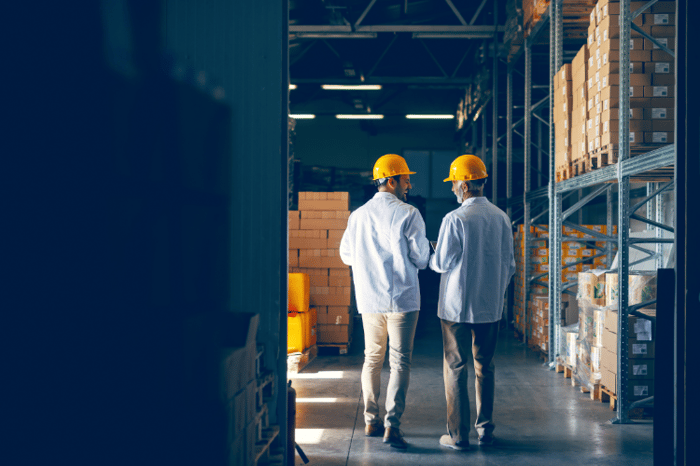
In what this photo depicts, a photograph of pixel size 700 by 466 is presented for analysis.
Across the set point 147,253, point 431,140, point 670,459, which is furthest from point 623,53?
point 431,140

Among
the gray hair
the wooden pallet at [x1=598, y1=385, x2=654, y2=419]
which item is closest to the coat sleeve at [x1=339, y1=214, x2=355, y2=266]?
the gray hair

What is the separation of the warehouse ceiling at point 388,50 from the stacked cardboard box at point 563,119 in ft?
12.5

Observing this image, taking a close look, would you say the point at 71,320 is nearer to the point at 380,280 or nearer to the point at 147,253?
the point at 147,253

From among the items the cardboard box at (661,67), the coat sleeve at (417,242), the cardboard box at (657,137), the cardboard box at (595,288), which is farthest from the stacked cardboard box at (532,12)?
the coat sleeve at (417,242)

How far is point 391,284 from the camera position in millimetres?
3963

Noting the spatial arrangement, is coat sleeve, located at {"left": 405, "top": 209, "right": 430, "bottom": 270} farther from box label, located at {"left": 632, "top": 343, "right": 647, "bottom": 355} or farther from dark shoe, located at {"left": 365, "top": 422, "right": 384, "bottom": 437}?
box label, located at {"left": 632, "top": 343, "right": 647, "bottom": 355}

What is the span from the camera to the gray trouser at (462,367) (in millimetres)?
3855

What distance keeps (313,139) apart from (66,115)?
17.3 metres

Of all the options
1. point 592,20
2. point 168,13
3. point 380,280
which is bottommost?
point 380,280

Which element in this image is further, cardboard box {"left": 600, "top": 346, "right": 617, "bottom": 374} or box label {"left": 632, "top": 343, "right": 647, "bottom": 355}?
cardboard box {"left": 600, "top": 346, "right": 617, "bottom": 374}

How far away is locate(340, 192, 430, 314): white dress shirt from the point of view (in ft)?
13.0

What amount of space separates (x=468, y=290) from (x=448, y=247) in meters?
0.33

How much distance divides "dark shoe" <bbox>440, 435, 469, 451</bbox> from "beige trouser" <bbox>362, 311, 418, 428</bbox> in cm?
36

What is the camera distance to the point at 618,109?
5.02 metres
